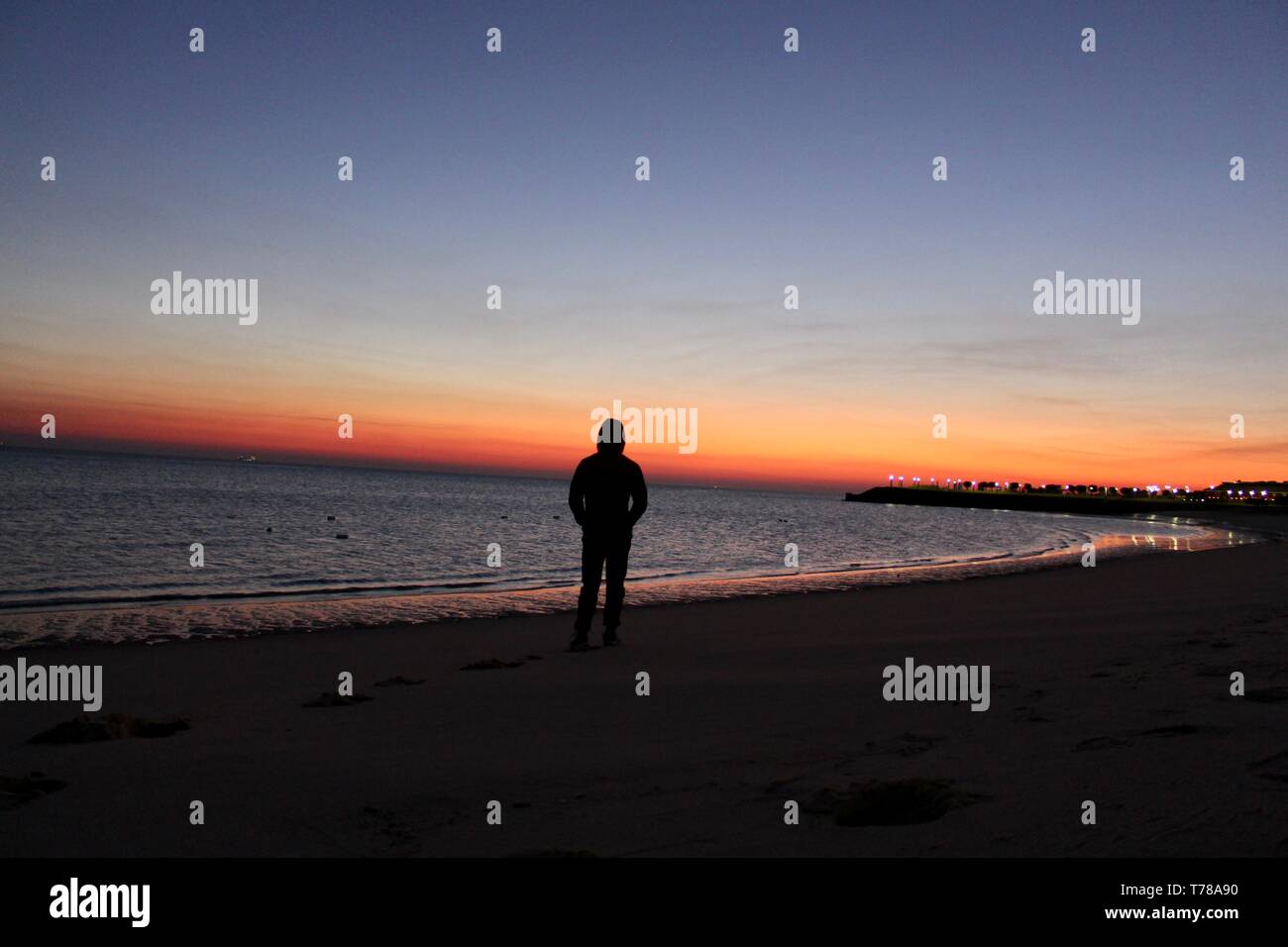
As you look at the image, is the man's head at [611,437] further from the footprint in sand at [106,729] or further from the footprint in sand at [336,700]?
the footprint in sand at [106,729]

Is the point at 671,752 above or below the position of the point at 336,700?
above

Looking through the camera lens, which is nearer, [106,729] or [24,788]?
[24,788]

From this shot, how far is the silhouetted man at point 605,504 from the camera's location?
10820 millimetres

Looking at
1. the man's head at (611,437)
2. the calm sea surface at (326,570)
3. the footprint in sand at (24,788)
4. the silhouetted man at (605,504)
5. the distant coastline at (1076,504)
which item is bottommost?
the distant coastline at (1076,504)

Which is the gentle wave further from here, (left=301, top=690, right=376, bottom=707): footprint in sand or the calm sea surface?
(left=301, top=690, right=376, bottom=707): footprint in sand

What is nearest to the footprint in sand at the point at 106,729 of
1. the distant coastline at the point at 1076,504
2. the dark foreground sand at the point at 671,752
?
the dark foreground sand at the point at 671,752

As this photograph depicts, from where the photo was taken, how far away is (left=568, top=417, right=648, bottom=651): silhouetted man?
35.5 ft

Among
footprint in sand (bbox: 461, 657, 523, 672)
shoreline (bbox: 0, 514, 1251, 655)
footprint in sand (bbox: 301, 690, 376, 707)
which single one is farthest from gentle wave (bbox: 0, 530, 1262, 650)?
footprint in sand (bbox: 301, 690, 376, 707)

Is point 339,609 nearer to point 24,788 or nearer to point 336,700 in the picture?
point 336,700

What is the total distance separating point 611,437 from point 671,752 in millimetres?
5832

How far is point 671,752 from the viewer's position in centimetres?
554

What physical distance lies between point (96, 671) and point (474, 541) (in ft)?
96.6

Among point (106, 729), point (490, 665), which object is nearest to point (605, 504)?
point (490, 665)
